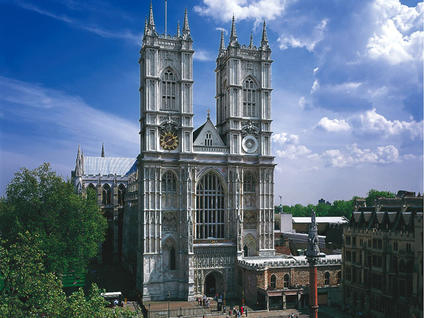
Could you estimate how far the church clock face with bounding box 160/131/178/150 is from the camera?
6294 centimetres

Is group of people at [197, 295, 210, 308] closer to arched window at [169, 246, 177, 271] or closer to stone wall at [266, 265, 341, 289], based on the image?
arched window at [169, 246, 177, 271]

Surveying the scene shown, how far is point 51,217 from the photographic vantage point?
54.4m

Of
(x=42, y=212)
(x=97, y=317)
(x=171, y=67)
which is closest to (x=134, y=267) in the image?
(x=42, y=212)

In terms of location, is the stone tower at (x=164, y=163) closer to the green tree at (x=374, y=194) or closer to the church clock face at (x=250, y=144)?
the church clock face at (x=250, y=144)

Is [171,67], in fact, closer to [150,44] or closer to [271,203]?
[150,44]

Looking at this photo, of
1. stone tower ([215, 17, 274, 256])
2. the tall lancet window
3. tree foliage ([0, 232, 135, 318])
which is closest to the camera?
tree foliage ([0, 232, 135, 318])

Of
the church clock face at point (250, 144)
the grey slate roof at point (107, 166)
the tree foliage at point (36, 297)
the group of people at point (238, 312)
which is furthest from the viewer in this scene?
the grey slate roof at point (107, 166)

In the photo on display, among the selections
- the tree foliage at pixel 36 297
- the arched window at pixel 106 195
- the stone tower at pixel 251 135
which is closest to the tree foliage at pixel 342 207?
the stone tower at pixel 251 135

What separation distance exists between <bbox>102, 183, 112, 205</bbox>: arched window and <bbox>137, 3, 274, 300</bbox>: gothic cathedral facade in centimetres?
4035

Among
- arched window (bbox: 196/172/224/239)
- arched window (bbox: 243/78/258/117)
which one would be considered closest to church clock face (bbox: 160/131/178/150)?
arched window (bbox: 196/172/224/239)

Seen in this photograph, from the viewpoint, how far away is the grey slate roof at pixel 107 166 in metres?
105

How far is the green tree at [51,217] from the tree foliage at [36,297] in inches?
854

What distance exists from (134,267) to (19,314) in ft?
154

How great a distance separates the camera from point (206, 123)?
65.8 meters
